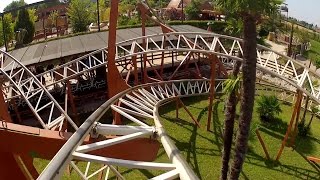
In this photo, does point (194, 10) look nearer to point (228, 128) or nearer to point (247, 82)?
point (228, 128)

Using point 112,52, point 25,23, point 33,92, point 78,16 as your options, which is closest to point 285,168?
point 112,52

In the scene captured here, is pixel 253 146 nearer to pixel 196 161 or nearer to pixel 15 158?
pixel 196 161

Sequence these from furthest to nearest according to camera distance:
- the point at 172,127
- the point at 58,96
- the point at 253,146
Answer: the point at 58,96 → the point at 172,127 → the point at 253,146

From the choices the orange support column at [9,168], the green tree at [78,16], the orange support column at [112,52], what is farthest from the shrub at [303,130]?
the green tree at [78,16]

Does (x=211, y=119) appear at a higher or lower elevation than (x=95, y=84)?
lower

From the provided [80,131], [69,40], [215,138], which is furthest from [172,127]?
[80,131]

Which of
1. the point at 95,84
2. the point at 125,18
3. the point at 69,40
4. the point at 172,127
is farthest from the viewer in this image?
the point at 125,18

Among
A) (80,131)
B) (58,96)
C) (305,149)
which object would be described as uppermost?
(80,131)
